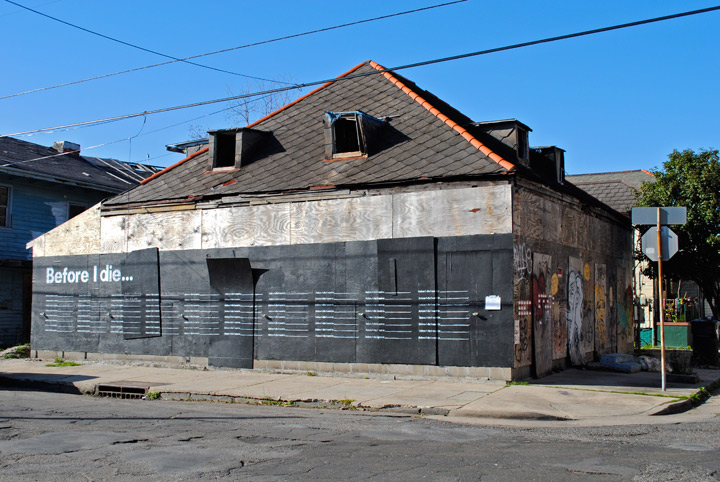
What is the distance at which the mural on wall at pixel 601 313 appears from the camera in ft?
62.0

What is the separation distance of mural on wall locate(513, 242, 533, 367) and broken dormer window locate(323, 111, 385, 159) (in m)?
4.51

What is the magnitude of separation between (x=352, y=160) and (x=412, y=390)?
20.0 ft

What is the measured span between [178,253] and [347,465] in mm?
11798

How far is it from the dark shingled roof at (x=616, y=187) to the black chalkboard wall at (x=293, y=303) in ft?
54.8

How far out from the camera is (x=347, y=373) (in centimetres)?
1520

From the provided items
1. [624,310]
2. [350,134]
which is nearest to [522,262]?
[350,134]

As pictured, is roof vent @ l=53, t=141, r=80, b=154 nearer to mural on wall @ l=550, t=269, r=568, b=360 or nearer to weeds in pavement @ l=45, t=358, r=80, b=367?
weeds in pavement @ l=45, t=358, r=80, b=367

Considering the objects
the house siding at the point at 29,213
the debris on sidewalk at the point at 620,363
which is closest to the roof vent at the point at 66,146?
the house siding at the point at 29,213

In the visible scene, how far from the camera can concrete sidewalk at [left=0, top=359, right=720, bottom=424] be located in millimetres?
10898

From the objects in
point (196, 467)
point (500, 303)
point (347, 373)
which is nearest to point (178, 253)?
point (347, 373)

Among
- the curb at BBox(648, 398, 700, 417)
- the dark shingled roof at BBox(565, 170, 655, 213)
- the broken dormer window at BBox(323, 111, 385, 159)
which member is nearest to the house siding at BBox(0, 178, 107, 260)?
the broken dormer window at BBox(323, 111, 385, 159)

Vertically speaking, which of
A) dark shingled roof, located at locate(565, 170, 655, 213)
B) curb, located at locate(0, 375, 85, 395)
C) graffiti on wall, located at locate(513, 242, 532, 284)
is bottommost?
curb, located at locate(0, 375, 85, 395)

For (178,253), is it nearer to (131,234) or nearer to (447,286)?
(131,234)

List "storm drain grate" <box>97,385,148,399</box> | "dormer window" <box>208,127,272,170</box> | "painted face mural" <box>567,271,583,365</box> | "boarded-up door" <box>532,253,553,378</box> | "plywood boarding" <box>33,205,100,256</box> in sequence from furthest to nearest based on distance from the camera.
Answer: "plywood boarding" <box>33,205,100,256</box> → "dormer window" <box>208,127,272,170</box> → "painted face mural" <box>567,271,583,365</box> → "boarded-up door" <box>532,253,553,378</box> → "storm drain grate" <box>97,385,148,399</box>
